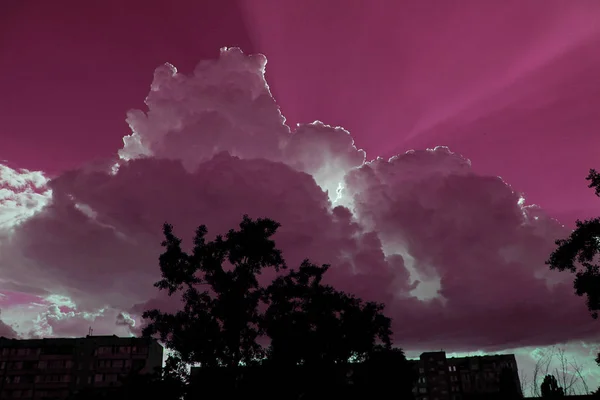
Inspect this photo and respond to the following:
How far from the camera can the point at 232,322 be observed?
36.1 metres

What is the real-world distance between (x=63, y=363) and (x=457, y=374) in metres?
99.9

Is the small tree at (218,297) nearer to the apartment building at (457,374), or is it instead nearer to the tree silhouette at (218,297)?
the tree silhouette at (218,297)

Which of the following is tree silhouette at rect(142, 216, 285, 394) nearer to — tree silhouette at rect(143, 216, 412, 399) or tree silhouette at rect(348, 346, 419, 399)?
tree silhouette at rect(143, 216, 412, 399)

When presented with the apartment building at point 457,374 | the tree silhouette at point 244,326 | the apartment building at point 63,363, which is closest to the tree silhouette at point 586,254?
the tree silhouette at point 244,326

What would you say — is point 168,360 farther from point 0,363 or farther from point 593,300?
point 0,363

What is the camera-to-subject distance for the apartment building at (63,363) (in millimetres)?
94625

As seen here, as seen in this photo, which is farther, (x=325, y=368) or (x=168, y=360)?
(x=325, y=368)

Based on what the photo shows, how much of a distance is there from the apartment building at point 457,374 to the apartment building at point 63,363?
7654 centimetres

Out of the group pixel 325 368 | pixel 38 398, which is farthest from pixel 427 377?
pixel 325 368

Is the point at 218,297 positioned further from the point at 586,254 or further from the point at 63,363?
the point at 63,363

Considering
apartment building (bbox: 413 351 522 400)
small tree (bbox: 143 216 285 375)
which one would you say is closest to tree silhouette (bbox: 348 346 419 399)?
small tree (bbox: 143 216 285 375)

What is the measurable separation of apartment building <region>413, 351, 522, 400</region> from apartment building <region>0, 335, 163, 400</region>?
7654cm

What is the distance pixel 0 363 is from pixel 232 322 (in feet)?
277

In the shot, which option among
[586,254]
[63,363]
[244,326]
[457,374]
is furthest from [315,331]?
[457,374]
